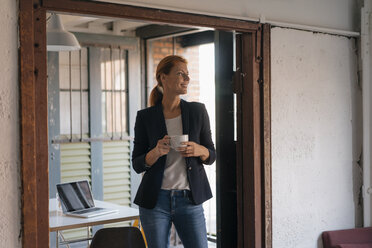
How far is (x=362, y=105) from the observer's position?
406cm

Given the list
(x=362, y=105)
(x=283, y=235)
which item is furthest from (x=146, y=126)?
(x=362, y=105)

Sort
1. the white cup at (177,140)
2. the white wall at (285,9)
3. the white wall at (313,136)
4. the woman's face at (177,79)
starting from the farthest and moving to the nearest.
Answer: the white wall at (313,136)
the white wall at (285,9)
the woman's face at (177,79)
the white cup at (177,140)

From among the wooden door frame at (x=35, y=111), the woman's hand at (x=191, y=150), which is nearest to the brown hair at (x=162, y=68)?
the woman's hand at (x=191, y=150)

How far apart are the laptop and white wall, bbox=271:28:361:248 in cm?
135

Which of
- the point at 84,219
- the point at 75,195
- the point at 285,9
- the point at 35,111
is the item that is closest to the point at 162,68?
the point at 35,111

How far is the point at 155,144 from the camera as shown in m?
2.89

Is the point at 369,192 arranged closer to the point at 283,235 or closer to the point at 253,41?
the point at 283,235

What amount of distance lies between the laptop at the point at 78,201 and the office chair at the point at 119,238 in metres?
1.22

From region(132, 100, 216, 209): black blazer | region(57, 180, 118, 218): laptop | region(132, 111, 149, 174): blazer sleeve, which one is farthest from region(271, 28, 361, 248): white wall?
region(57, 180, 118, 218): laptop

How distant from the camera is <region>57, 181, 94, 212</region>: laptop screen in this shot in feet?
12.5

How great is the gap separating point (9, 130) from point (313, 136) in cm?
238

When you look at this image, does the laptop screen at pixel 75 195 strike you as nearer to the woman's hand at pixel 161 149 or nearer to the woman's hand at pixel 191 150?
the woman's hand at pixel 161 149

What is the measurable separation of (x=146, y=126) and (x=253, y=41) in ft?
3.42

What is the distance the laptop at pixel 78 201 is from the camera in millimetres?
3715
